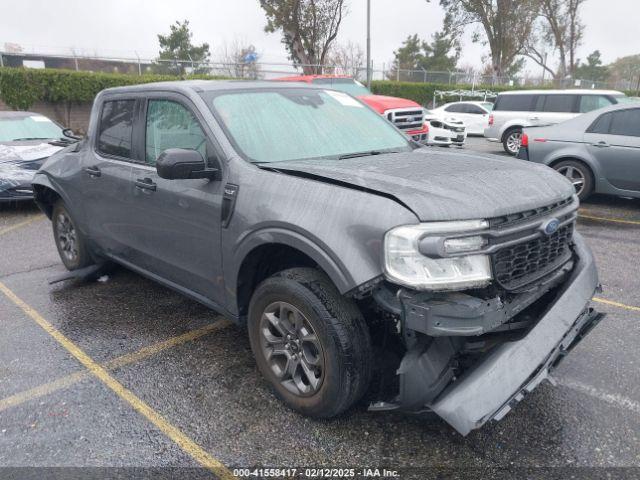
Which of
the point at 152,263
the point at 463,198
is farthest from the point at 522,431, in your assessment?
the point at 152,263

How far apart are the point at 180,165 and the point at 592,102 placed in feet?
43.5

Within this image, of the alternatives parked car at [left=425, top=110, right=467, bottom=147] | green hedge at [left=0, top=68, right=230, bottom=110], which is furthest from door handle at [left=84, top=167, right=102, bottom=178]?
green hedge at [left=0, top=68, right=230, bottom=110]

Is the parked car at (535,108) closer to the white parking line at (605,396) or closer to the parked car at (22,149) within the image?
the parked car at (22,149)

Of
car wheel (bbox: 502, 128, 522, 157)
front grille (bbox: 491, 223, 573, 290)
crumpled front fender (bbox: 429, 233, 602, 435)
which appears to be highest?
front grille (bbox: 491, 223, 573, 290)

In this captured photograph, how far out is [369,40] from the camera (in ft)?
75.2

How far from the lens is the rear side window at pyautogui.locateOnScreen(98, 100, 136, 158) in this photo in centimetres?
395

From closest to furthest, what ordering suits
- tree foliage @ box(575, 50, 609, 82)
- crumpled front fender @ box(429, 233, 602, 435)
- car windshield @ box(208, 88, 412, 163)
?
crumpled front fender @ box(429, 233, 602, 435) → car windshield @ box(208, 88, 412, 163) → tree foliage @ box(575, 50, 609, 82)

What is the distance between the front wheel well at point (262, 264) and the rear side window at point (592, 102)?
12.7 meters

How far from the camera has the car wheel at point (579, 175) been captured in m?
7.62

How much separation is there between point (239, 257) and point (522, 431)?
1.79 meters

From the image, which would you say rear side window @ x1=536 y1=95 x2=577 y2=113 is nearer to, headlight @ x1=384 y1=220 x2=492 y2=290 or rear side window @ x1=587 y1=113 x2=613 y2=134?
rear side window @ x1=587 y1=113 x2=613 y2=134

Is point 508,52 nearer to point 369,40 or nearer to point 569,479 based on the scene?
point 369,40

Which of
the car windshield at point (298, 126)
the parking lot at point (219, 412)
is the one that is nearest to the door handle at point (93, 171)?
the parking lot at point (219, 412)

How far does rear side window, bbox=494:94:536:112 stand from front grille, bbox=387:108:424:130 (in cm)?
384
